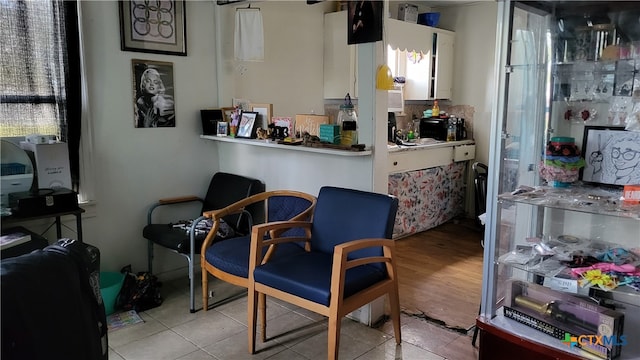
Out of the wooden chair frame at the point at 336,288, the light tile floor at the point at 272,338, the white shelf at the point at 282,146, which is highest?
the white shelf at the point at 282,146

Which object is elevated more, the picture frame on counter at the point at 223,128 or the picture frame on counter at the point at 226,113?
the picture frame on counter at the point at 226,113

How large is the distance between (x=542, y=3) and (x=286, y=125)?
1.71 meters

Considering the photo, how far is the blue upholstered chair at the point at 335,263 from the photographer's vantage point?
2.22 m

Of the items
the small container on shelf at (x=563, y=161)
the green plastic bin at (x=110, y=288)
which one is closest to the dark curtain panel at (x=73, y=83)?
the green plastic bin at (x=110, y=288)

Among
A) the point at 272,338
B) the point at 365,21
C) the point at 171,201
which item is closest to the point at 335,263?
the point at 272,338

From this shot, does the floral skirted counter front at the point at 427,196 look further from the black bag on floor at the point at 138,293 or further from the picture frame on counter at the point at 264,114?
the black bag on floor at the point at 138,293

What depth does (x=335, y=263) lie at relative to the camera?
2.19 m

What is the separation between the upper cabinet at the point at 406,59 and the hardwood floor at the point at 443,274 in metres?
1.51

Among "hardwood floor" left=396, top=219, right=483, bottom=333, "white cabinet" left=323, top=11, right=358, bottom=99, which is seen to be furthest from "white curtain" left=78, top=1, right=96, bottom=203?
"white cabinet" left=323, top=11, right=358, bottom=99

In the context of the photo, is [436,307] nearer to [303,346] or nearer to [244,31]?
[303,346]

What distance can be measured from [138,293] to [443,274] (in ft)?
7.27

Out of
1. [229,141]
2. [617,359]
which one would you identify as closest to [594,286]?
[617,359]

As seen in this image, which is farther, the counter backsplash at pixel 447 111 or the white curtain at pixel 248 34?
the counter backsplash at pixel 447 111

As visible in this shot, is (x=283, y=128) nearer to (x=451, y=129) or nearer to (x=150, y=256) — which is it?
(x=150, y=256)
